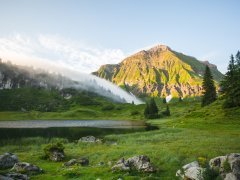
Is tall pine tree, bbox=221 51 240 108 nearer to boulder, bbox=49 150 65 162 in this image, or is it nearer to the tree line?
the tree line

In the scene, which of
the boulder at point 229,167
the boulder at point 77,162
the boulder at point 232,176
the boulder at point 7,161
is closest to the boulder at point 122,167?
the boulder at point 77,162

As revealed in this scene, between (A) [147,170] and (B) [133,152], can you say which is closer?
(A) [147,170]

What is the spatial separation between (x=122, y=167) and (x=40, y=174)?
941cm

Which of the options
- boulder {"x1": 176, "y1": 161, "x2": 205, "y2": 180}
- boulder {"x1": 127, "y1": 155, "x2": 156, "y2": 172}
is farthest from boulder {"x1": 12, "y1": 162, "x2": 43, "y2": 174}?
boulder {"x1": 176, "y1": 161, "x2": 205, "y2": 180}

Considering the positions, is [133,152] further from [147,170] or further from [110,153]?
[147,170]

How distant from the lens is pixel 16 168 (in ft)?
96.2

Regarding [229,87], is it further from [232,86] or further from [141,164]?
[141,164]

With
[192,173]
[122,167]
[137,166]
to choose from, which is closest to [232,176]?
[192,173]

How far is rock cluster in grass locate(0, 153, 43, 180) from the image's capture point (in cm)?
2430

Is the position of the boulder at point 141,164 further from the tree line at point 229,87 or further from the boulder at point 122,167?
the tree line at point 229,87

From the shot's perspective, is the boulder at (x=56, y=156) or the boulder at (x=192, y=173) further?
the boulder at (x=56, y=156)

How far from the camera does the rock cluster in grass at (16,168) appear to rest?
2430 cm

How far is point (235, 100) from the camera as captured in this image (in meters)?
96.7

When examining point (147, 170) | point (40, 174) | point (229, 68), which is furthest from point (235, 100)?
point (40, 174)
